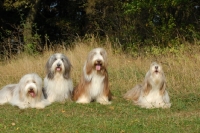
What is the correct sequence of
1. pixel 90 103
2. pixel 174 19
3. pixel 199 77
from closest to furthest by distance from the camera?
1. pixel 90 103
2. pixel 199 77
3. pixel 174 19

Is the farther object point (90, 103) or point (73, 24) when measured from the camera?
point (73, 24)

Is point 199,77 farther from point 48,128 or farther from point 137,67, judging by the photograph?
point 48,128

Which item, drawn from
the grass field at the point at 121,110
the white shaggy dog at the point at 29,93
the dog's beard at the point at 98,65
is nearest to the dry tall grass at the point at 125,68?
the grass field at the point at 121,110

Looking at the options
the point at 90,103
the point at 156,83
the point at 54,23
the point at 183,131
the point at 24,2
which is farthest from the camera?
the point at 54,23

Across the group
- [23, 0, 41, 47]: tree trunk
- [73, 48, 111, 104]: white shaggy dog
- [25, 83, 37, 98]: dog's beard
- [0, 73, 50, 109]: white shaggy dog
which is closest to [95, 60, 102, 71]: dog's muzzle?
[73, 48, 111, 104]: white shaggy dog

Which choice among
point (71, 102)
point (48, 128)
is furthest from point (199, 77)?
point (48, 128)

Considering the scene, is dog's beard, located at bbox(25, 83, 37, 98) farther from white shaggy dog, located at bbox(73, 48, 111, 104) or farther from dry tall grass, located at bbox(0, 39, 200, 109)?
dry tall grass, located at bbox(0, 39, 200, 109)

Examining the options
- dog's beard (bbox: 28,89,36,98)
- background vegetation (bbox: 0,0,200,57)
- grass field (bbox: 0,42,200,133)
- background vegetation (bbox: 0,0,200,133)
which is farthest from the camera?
background vegetation (bbox: 0,0,200,57)

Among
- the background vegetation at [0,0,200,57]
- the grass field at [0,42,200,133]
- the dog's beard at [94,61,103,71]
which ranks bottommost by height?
the grass field at [0,42,200,133]

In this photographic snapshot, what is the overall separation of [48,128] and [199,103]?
142 inches

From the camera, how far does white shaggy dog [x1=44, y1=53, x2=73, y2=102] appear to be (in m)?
8.26

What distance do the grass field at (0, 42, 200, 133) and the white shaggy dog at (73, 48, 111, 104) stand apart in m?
0.19

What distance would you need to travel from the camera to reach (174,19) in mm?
15156

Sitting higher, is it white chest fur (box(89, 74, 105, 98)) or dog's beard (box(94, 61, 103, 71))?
dog's beard (box(94, 61, 103, 71))
